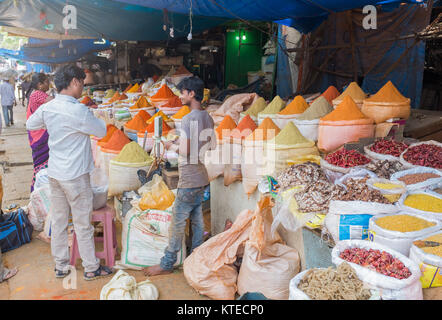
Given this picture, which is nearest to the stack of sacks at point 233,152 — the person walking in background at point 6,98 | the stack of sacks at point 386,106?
the stack of sacks at point 386,106

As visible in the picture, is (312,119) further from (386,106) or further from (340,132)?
(386,106)

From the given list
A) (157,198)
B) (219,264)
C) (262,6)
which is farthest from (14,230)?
(262,6)

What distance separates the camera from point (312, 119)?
10.4ft

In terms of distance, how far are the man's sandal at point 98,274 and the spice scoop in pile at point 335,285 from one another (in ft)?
5.56

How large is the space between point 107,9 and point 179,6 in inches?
68.3

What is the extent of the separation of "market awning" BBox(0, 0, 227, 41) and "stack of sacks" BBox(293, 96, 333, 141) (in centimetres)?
373

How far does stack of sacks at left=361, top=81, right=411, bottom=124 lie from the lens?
10.3 feet

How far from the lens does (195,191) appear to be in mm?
2594

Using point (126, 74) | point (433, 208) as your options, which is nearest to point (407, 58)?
point (433, 208)

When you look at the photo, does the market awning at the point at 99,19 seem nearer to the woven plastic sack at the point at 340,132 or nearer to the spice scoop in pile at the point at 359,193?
the woven plastic sack at the point at 340,132

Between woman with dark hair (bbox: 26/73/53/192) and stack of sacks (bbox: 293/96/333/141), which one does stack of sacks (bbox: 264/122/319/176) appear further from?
woman with dark hair (bbox: 26/73/53/192)

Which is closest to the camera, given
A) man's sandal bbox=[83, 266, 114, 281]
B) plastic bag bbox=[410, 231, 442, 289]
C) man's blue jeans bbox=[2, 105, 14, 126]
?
plastic bag bbox=[410, 231, 442, 289]

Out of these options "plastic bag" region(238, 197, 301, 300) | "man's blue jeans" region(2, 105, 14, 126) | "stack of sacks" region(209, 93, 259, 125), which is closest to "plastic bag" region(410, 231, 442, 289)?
"plastic bag" region(238, 197, 301, 300)

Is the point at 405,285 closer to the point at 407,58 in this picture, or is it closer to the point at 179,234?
the point at 179,234
